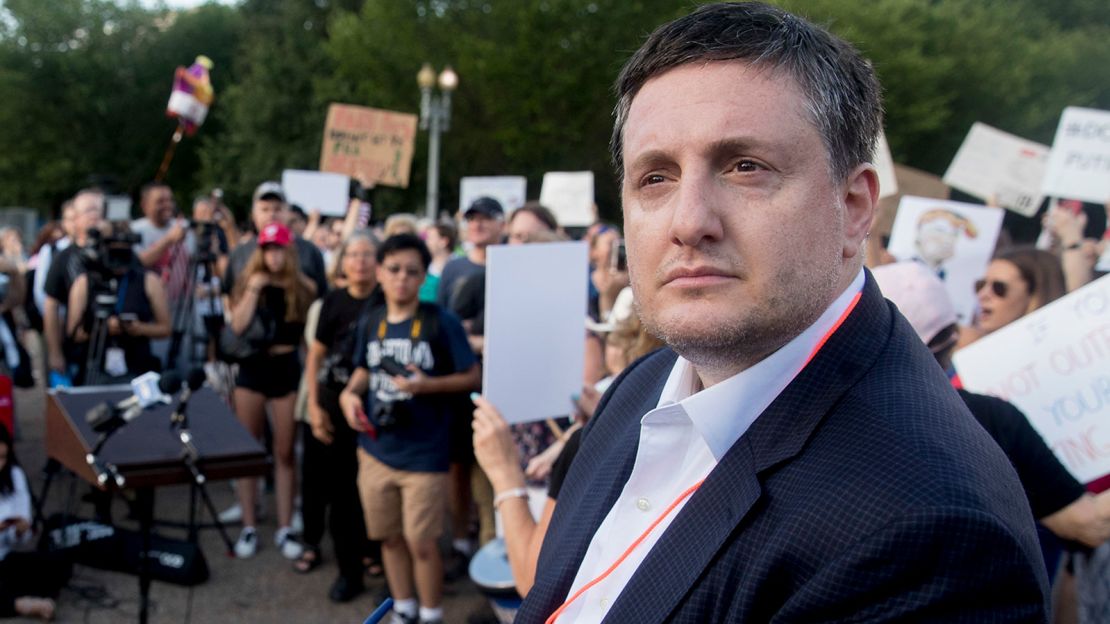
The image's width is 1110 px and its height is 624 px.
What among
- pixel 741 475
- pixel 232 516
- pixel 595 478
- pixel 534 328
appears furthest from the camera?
pixel 232 516

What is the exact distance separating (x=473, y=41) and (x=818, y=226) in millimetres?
25861

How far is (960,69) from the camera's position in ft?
93.2

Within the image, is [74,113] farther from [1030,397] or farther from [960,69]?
[1030,397]

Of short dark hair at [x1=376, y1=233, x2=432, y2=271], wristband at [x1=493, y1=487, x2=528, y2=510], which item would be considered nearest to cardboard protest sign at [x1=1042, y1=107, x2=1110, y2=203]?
short dark hair at [x1=376, y1=233, x2=432, y2=271]

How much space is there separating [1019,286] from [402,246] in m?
2.71

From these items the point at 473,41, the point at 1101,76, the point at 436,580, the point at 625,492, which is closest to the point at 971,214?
the point at 436,580

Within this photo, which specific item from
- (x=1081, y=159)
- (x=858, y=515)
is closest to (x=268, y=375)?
(x=858, y=515)

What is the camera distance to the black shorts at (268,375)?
536 cm

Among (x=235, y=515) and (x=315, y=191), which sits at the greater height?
(x=315, y=191)

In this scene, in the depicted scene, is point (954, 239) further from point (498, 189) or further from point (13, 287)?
point (13, 287)

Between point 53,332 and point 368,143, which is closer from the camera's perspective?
point 53,332

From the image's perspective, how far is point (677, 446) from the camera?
1278 millimetres

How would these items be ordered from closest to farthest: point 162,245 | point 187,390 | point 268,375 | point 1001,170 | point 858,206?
point 858,206 < point 187,390 < point 268,375 < point 162,245 < point 1001,170

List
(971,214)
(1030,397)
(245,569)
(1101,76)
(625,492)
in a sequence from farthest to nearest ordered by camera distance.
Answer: (1101,76) → (971,214) → (245,569) → (1030,397) → (625,492)
